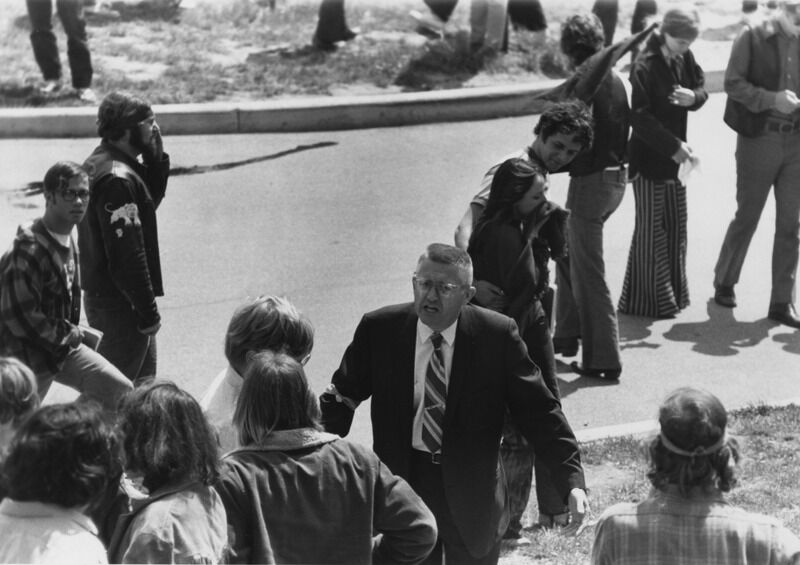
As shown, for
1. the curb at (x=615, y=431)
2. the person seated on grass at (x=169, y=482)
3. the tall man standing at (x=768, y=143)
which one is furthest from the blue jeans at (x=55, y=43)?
the person seated on grass at (x=169, y=482)

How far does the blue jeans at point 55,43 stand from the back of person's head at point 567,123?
7077mm

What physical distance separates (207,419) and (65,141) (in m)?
8.46

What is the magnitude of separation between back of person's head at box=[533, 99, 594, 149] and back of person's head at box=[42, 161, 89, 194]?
6.86ft

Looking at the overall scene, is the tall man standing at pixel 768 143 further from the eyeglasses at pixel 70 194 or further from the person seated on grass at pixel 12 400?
the person seated on grass at pixel 12 400

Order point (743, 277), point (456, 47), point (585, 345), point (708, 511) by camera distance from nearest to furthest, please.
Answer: point (708, 511)
point (585, 345)
point (743, 277)
point (456, 47)

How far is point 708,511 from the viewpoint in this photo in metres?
4.05

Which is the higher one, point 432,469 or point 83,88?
point 432,469

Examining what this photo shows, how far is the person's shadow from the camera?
29.8 ft

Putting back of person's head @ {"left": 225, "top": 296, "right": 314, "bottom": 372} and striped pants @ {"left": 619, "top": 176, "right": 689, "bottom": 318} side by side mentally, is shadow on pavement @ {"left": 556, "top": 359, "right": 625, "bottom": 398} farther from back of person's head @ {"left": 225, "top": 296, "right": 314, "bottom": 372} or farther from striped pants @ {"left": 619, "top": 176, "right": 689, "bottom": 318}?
back of person's head @ {"left": 225, "top": 296, "right": 314, "bottom": 372}

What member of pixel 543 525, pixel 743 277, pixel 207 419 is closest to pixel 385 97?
pixel 743 277

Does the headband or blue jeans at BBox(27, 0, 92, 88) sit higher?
the headband

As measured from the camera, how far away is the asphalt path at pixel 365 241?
859 cm

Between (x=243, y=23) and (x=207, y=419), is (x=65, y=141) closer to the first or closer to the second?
(x=243, y=23)

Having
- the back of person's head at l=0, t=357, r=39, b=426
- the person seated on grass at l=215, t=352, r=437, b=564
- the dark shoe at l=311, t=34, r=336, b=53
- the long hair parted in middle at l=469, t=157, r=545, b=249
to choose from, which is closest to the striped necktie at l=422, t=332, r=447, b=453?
the person seated on grass at l=215, t=352, r=437, b=564
